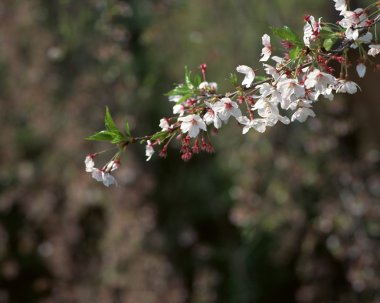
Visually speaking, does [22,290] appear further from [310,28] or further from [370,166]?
[310,28]

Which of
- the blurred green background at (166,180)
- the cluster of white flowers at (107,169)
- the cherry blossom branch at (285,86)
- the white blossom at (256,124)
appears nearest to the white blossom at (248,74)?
the cherry blossom branch at (285,86)

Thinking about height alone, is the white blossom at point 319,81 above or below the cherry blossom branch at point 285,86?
below

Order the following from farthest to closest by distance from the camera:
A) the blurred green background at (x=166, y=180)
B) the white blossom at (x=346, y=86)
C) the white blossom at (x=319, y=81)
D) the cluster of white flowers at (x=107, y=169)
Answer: the blurred green background at (x=166, y=180) → the cluster of white flowers at (x=107, y=169) → the white blossom at (x=346, y=86) → the white blossom at (x=319, y=81)

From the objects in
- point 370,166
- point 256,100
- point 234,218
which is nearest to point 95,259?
point 234,218

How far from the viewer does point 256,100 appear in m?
1.99

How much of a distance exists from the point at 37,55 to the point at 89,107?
1025mm

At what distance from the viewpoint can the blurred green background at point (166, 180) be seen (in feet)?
18.8

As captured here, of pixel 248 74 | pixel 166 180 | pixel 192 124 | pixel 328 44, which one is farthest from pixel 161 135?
pixel 166 180

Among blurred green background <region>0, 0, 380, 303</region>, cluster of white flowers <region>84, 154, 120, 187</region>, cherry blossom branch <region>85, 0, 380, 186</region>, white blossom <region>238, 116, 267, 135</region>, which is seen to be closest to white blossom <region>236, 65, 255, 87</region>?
cherry blossom branch <region>85, 0, 380, 186</region>

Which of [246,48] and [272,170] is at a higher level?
[246,48]

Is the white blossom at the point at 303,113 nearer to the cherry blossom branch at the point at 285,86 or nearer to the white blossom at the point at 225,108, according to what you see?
the cherry blossom branch at the point at 285,86

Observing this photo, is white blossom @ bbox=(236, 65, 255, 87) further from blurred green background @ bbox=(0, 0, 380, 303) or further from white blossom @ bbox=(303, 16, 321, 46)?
blurred green background @ bbox=(0, 0, 380, 303)

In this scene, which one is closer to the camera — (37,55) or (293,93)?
(293,93)

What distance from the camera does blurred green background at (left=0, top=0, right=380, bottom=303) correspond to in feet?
18.8
